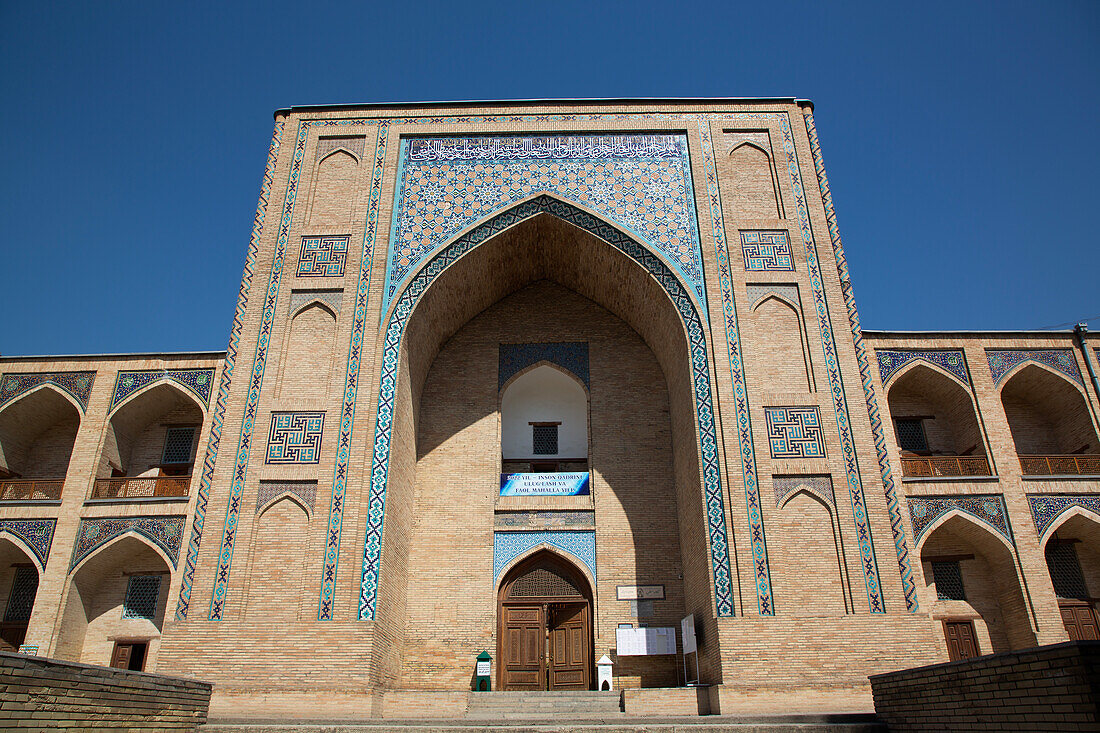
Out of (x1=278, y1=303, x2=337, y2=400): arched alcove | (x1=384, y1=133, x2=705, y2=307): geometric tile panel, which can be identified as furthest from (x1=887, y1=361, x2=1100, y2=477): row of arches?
(x1=278, y1=303, x2=337, y2=400): arched alcove

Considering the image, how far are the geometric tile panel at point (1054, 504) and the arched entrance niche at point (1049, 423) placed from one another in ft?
1.43

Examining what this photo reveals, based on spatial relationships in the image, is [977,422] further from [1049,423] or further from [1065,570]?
[1065,570]

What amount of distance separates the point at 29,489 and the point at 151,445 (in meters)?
1.39

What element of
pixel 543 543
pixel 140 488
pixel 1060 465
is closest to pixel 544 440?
pixel 543 543

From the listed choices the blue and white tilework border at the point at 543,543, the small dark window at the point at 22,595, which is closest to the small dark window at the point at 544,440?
the blue and white tilework border at the point at 543,543

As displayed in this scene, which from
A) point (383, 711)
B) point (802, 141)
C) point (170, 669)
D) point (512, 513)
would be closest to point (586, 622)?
point (512, 513)

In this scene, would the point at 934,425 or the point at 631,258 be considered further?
the point at 934,425

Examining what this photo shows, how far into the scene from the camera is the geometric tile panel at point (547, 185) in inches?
366

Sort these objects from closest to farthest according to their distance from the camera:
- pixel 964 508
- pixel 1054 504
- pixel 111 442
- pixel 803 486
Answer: pixel 803 486
pixel 964 508
pixel 1054 504
pixel 111 442

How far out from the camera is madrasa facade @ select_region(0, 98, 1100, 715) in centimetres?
761

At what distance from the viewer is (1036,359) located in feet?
32.5

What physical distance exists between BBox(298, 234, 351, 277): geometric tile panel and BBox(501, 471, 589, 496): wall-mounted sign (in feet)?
10.3

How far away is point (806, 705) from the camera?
7039 millimetres

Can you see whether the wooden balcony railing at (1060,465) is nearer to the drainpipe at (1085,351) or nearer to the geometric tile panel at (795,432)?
the drainpipe at (1085,351)
